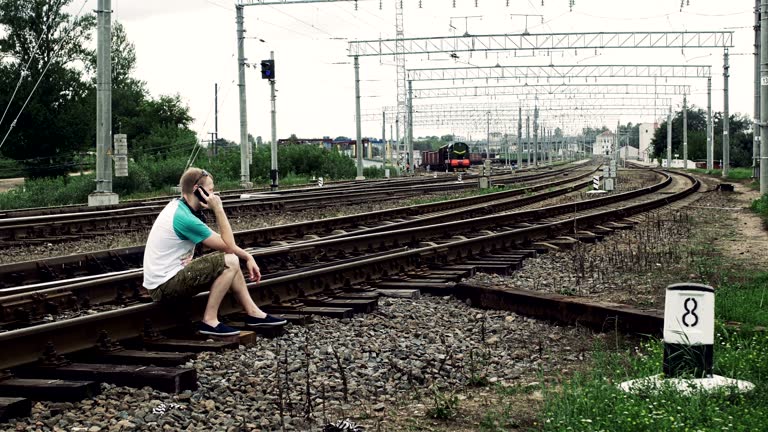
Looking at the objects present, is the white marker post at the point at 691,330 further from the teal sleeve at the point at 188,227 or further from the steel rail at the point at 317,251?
the steel rail at the point at 317,251

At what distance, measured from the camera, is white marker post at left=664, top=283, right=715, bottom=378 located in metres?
5.89

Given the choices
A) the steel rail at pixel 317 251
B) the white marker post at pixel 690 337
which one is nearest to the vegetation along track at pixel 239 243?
the steel rail at pixel 317 251

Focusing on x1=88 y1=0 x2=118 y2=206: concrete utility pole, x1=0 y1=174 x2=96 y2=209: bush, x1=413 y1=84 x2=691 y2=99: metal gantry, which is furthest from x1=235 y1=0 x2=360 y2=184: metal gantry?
x1=413 y1=84 x2=691 y2=99: metal gantry

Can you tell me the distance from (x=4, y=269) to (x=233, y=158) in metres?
38.5

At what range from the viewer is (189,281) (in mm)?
7582

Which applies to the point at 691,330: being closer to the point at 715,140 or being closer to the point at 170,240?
the point at 170,240

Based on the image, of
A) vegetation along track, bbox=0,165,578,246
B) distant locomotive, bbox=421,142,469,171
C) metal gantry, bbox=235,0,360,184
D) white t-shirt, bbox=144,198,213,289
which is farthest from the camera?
distant locomotive, bbox=421,142,469,171

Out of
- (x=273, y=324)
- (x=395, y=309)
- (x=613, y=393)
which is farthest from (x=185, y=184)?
(x=613, y=393)

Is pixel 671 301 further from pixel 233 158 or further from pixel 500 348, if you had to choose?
pixel 233 158

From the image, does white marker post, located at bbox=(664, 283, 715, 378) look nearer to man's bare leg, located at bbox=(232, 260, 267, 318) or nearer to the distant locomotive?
man's bare leg, located at bbox=(232, 260, 267, 318)

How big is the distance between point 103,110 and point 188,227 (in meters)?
16.2

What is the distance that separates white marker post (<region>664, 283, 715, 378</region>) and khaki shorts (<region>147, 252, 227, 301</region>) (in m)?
3.61

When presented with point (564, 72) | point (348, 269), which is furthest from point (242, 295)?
point (564, 72)

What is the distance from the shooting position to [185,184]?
7695 mm
